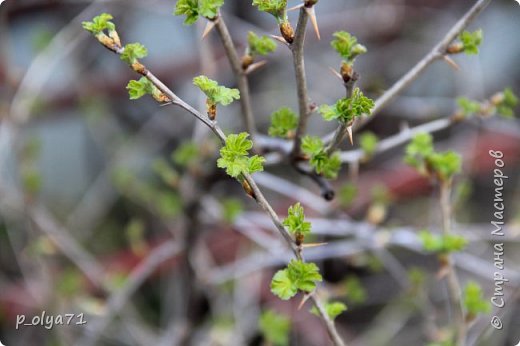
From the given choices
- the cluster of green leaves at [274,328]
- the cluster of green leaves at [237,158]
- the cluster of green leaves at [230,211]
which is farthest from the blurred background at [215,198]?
the cluster of green leaves at [237,158]

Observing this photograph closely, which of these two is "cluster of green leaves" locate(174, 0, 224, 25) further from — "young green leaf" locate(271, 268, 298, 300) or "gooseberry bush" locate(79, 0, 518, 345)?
"young green leaf" locate(271, 268, 298, 300)

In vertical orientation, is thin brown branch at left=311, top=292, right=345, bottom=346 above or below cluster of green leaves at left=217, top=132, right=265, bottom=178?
below

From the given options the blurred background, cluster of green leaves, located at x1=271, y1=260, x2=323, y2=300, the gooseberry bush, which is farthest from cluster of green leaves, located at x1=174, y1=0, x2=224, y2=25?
the blurred background

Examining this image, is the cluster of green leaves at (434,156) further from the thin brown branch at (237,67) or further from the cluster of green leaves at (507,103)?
the thin brown branch at (237,67)

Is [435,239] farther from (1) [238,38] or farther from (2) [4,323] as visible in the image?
(2) [4,323]

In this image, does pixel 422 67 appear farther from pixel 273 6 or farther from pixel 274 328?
pixel 274 328

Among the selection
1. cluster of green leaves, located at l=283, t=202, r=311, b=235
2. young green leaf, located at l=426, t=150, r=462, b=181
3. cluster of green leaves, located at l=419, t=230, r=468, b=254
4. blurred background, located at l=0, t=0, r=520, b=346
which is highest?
cluster of green leaves, located at l=283, t=202, r=311, b=235

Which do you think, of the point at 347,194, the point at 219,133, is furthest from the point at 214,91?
the point at 347,194
